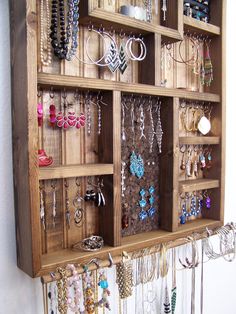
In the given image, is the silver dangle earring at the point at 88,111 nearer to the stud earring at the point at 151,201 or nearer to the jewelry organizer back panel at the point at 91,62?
the jewelry organizer back panel at the point at 91,62

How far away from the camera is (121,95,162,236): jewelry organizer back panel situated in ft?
3.18

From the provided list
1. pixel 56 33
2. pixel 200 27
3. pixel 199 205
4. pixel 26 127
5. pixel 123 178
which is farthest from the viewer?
pixel 199 205

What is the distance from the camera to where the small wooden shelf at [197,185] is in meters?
1.05

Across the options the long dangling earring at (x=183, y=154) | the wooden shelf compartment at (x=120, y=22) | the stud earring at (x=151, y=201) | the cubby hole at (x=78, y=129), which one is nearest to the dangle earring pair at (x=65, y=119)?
the cubby hole at (x=78, y=129)

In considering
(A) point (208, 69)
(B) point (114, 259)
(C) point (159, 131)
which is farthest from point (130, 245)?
(A) point (208, 69)

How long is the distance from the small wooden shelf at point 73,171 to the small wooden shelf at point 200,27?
0.57 meters

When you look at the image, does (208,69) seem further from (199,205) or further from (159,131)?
(199,205)

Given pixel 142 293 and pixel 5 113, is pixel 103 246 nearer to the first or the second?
pixel 142 293

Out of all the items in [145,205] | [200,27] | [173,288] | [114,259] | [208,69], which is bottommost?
[173,288]

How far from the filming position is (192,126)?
1164 mm

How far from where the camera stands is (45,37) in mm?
808

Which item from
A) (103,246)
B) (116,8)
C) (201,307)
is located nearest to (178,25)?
(116,8)

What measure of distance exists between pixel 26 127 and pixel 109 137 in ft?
0.80

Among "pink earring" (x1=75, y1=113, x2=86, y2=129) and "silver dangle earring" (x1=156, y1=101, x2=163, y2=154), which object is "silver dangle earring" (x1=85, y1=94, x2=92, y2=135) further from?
"silver dangle earring" (x1=156, y1=101, x2=163, y2=154)
